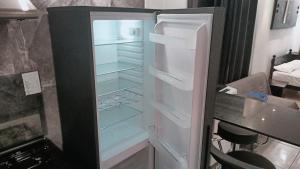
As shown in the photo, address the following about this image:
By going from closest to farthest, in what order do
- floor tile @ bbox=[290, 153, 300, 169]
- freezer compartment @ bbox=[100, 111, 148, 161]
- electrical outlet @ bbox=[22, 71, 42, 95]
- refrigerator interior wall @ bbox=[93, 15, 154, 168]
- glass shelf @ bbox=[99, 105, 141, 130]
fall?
1. electrical outlet @ bbox=[22, 71, 42, 95]
2. freezer compartment @ bbox=[100, 111, 148, 161]
3. refrigerator interior wall @ bbox=[93, 15, 154, 168]
4. glass shelf @ bbox=[99, 105, 141, 130]
5. floor tile @ bbox=[290, 153, 300, 169]

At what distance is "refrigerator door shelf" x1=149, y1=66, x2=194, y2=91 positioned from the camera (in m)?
0.91

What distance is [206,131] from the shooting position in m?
0.92

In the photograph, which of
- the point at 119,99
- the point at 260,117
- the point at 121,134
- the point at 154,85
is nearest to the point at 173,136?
the point at 154,85

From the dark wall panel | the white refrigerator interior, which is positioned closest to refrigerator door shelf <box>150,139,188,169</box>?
the white refrigerator interior

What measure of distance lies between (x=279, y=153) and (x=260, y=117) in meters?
1.42

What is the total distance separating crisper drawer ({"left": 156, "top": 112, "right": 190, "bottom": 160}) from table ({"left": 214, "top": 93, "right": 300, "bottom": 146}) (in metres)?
0.33

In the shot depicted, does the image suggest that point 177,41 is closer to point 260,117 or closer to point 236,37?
point 260,117

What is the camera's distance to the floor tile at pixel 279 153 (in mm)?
2234

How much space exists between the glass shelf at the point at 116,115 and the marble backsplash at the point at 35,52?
0.36m

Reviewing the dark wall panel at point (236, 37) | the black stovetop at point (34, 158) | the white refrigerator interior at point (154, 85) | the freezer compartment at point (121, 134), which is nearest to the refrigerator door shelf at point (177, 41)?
the white refrigerator interior at point (154, 85)

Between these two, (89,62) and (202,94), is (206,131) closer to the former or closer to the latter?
(202,94)

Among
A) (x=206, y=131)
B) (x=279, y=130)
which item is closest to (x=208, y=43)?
(x=206, y=131)

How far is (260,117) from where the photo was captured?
1338 millimetres

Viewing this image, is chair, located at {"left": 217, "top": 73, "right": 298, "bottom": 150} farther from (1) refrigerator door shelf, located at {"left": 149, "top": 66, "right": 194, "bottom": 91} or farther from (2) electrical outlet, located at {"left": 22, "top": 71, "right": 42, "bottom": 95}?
(2) electrical outlet, located at {"left": 22, "top": 71, "right": 42, "bottom": 95}
